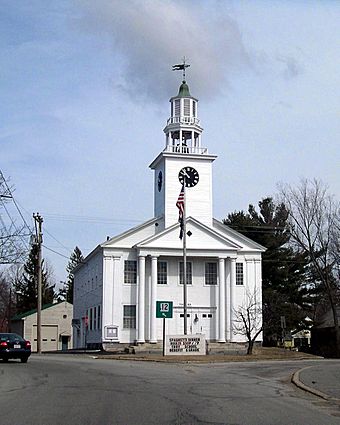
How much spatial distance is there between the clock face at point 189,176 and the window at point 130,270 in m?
7.57

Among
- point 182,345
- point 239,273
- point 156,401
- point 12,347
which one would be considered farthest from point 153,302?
point 156,401

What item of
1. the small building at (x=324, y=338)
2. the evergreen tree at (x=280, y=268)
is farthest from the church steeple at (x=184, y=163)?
the small building at (x=324, y=338)

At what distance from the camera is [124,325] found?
53031 mm

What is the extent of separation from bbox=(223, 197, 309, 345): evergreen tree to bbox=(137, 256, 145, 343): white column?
16147 mm

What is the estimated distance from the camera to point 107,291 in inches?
2080

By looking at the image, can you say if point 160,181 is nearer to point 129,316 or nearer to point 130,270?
point 130,270

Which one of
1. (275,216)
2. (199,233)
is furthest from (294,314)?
(199,233)

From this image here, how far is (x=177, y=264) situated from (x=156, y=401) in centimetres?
3885

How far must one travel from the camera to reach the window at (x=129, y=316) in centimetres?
5306

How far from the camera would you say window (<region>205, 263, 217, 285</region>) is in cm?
5472

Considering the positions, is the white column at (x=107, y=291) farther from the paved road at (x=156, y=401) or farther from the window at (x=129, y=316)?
the paved road at (x=156, y=401)

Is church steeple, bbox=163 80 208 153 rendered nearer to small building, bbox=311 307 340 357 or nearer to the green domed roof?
the green domed roof

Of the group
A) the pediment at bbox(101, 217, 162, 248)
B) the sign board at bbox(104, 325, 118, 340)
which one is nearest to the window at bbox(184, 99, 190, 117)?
the pediment at bbox(101, 217, 162, 248)

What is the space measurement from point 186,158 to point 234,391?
127 feet
